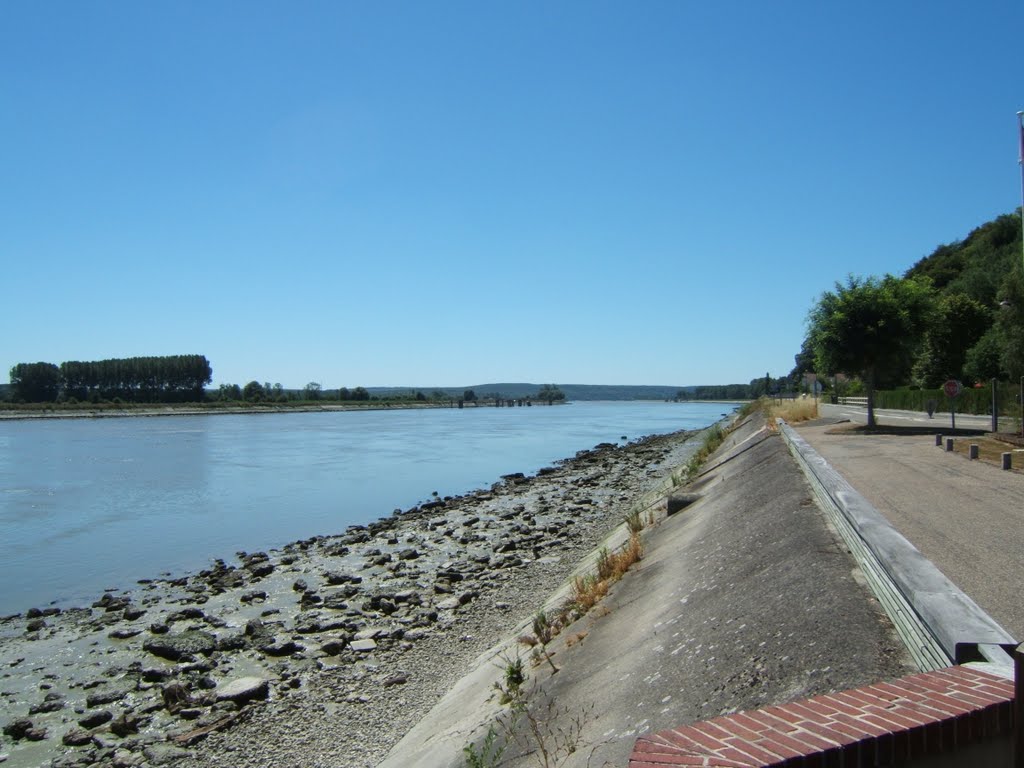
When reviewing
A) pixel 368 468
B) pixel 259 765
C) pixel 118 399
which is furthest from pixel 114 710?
pixel 118 399

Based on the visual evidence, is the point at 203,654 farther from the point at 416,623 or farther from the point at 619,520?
the point at 619,520

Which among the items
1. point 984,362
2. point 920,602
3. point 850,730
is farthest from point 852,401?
point 850,730

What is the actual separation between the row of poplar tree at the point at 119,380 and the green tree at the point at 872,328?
561 ft

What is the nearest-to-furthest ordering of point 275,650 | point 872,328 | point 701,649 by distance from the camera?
1. point 701,649
2. point 275,650
3. point 872,328

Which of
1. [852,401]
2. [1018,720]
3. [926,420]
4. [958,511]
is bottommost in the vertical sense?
[958,511]

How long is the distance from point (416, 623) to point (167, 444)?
59.0 m

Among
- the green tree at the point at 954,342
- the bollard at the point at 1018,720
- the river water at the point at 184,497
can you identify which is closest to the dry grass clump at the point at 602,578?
the bollard at the point at 1018,720

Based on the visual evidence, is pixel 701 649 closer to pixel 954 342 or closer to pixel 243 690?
pixel 243 690

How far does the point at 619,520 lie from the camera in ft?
70.6

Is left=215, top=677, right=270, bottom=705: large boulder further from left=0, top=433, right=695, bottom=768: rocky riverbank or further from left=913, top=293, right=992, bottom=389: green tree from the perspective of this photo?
left=913, top=293, right=992, bottom=389: green tree

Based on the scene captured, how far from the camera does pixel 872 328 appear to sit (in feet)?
103

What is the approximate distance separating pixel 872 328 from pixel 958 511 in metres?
21.7

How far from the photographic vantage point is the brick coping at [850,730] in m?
2.55

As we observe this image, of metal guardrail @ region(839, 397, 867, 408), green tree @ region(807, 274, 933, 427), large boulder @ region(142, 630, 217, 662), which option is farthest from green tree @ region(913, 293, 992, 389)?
large boulder @ region(142, 630, 217, 662)
